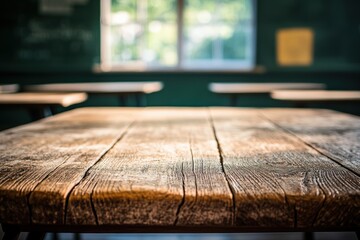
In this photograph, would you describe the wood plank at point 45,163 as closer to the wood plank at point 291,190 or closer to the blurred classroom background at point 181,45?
the wood plank at point 291,190

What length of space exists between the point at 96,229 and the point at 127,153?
0.28 metres

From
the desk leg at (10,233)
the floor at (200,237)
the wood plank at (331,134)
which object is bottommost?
the floor at (200,237)

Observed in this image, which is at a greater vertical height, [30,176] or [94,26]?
[94,26]

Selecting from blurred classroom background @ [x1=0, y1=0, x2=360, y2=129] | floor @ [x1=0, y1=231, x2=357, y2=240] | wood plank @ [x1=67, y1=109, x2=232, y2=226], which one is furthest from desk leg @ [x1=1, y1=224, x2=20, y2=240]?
blurred classroom background @ [x1=0, y1=0, x2=360, y2=129]

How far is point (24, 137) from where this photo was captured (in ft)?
3.47

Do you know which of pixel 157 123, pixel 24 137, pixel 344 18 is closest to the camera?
pixel 24 137

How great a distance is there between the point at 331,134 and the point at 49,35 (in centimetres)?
507

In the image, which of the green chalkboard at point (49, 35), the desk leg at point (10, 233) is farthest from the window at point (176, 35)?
the desk leg at point (10, 233)

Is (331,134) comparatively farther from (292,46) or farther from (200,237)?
(292,46)

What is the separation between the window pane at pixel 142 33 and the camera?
568 cm

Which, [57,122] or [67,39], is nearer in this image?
[57,122]

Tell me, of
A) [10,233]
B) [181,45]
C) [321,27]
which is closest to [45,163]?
[10,233]

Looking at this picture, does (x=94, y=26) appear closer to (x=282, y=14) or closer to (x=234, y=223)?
(x=282, y=14)

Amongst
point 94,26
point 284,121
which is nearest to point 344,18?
point 94,26
